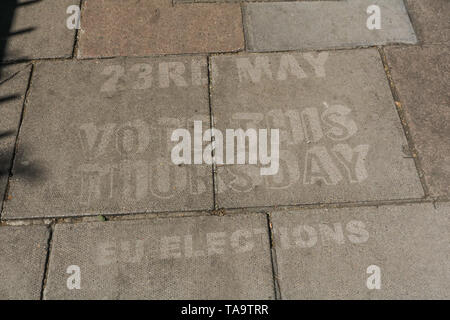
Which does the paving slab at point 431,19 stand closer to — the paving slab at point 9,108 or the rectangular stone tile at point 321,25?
the rectangular stone tile at point 321,25

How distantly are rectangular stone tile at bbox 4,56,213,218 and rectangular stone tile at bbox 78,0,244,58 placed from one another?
20 cm

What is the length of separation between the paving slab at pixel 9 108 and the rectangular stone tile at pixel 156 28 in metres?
0.71

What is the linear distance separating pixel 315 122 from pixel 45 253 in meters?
2.93

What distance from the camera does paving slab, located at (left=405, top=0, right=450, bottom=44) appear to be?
4441 mm

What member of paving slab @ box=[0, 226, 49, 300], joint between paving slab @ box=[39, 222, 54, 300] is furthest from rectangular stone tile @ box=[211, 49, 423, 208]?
paving slab @ box=[0, 226, 49, 300]

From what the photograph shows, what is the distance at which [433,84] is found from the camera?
4141 millimetres

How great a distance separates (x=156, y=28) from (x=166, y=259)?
2768 mm

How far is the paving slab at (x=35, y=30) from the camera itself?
427cm

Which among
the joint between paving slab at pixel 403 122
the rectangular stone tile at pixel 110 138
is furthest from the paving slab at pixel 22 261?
the joint between paving slab at pixel 403 122

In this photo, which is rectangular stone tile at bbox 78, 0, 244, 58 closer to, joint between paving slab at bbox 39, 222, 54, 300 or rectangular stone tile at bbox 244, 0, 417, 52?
rectangular stone tile at bbox 244, 0, 417, 52

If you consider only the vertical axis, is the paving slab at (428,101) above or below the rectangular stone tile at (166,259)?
above

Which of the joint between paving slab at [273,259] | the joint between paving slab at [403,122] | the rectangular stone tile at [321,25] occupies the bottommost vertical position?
the joint between paving slab at [273,259]
